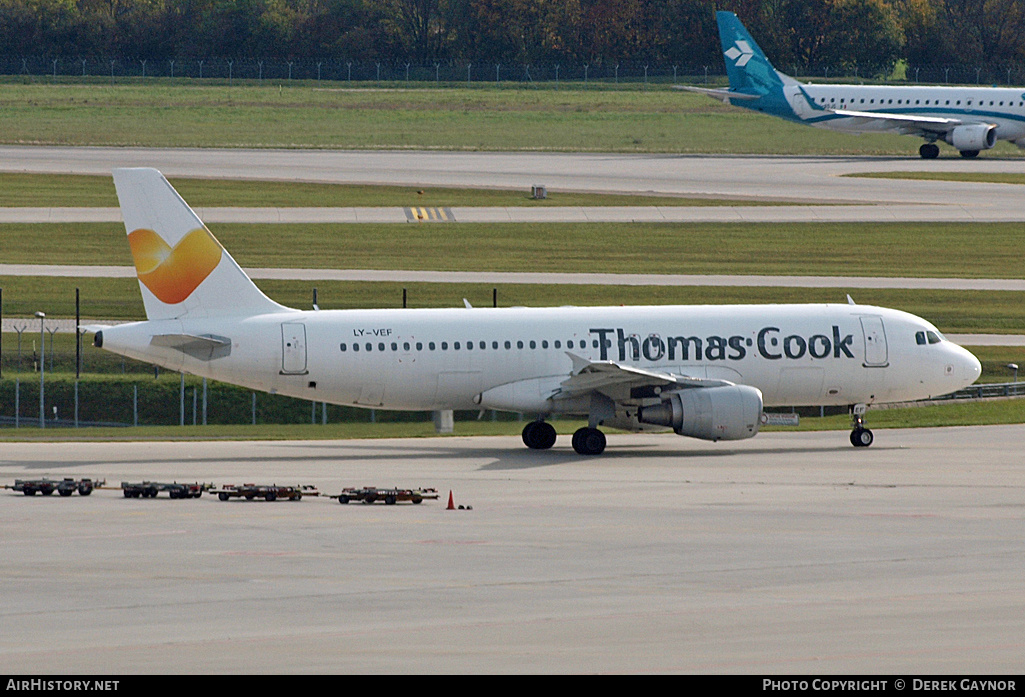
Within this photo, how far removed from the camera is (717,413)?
36.9 meters

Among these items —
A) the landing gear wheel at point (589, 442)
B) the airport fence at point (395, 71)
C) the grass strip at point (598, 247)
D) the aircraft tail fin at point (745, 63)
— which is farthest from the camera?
the airport fence at point (395, 71)

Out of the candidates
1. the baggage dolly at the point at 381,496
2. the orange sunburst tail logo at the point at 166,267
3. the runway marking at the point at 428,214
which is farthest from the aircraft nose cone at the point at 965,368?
the runway marking at the point at 428,214

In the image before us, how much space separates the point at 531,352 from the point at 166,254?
9123 mm

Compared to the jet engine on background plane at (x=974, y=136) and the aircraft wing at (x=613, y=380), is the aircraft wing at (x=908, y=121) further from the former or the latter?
the aircraft wing at (x=613, y=380)

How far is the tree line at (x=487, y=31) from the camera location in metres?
161

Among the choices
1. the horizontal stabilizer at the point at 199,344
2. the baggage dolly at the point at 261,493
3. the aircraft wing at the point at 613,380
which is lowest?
the baggage dolly at the point at 261,493

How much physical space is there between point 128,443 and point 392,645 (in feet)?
81.8

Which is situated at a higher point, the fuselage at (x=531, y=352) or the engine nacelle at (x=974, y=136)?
the engine nacelle at (x=974, y=136)

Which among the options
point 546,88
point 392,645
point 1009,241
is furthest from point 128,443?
point 546,88

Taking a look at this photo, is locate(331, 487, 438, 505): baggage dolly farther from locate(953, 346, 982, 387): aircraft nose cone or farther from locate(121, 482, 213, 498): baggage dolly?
locate(953, 346, 982, 387): aircraft nose cone

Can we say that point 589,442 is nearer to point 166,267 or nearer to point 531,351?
point 531,351

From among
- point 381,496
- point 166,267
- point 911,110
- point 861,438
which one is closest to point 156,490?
point 381,496

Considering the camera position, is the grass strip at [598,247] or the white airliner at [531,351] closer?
the white airliner at [531,351]
